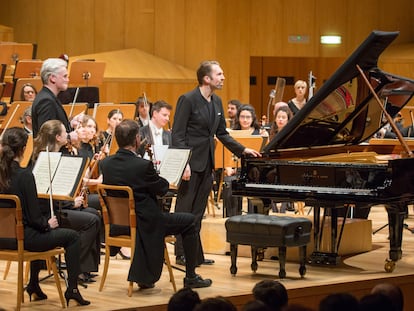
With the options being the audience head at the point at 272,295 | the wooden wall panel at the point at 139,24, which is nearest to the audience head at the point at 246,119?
the wooden wall panel at the point at 139,24

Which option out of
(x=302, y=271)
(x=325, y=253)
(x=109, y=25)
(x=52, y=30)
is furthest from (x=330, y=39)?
(x=302, y=271)

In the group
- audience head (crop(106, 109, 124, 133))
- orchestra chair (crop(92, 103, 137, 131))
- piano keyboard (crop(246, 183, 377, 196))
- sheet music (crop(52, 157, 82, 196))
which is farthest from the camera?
orchestra chair (crop(92, 103, 137, 131))

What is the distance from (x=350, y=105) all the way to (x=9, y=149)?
2582 millimetres

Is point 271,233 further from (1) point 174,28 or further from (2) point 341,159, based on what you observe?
(1) point 174,28

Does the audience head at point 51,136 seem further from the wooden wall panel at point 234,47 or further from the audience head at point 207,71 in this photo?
the wooden wall panel at point 234,47

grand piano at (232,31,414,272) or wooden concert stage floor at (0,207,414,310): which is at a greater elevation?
grand piano at (232,31,414,272)

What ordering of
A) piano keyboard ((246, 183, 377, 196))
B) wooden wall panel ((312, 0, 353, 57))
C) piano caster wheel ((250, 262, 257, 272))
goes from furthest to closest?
wooden wall panel ((312, 0, 353, 57))
piano caster wheel ((250, 262, 257, 272))
piano keyboard ((246, 183, 377, 196))

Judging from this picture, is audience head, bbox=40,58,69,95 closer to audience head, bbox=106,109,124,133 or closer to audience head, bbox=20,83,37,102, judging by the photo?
audience head, bbox=106,109,124,133

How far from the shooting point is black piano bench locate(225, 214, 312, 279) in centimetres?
613

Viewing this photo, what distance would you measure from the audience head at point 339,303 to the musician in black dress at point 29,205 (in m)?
2.57

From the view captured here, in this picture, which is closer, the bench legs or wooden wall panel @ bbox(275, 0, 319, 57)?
the bench legs

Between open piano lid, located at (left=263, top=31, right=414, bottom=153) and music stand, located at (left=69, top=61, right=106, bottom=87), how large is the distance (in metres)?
4.64

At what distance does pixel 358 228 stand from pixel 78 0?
8030mm

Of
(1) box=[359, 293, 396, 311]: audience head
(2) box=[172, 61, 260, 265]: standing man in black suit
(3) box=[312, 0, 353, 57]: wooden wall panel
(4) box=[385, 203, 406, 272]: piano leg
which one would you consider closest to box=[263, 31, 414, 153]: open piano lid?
(2) box=[172, 61, 260, 265]: standing man in black suit
